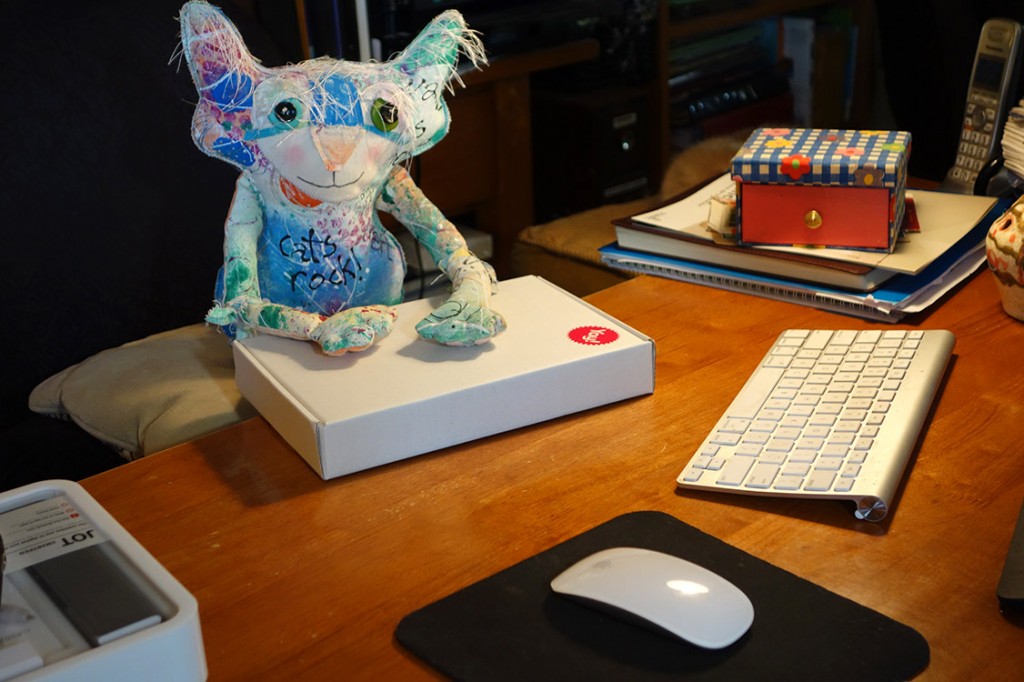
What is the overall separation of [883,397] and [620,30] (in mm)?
1488

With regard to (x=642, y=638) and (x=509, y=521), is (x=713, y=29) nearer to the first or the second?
(x=509, y=521)

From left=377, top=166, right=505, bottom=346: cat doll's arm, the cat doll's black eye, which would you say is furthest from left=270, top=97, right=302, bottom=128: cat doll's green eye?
left=377, top=166, right=505, bottom=346: cat doll's arm

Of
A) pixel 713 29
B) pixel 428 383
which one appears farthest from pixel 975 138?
pixel 713 29

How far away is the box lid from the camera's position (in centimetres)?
113

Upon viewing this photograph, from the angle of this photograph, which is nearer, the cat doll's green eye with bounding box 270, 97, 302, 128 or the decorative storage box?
the cat doll's green eye with bounding box 270, 97, 302, 128

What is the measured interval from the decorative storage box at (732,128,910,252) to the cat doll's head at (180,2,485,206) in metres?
0.37

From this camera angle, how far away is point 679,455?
2.87 feet

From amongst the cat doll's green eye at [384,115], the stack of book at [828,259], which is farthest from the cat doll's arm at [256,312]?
the stack of book at [828,259]

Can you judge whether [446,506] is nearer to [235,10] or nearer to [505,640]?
[505,640]

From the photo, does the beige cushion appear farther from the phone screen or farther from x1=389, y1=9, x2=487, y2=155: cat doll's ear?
the phone screen

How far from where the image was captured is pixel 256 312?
951mm

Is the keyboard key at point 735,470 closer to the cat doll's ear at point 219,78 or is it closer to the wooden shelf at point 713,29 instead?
the cat doll's ear at point 219,78

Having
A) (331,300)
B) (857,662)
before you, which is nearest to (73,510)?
(331,300)

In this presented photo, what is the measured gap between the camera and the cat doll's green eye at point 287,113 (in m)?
0.93
